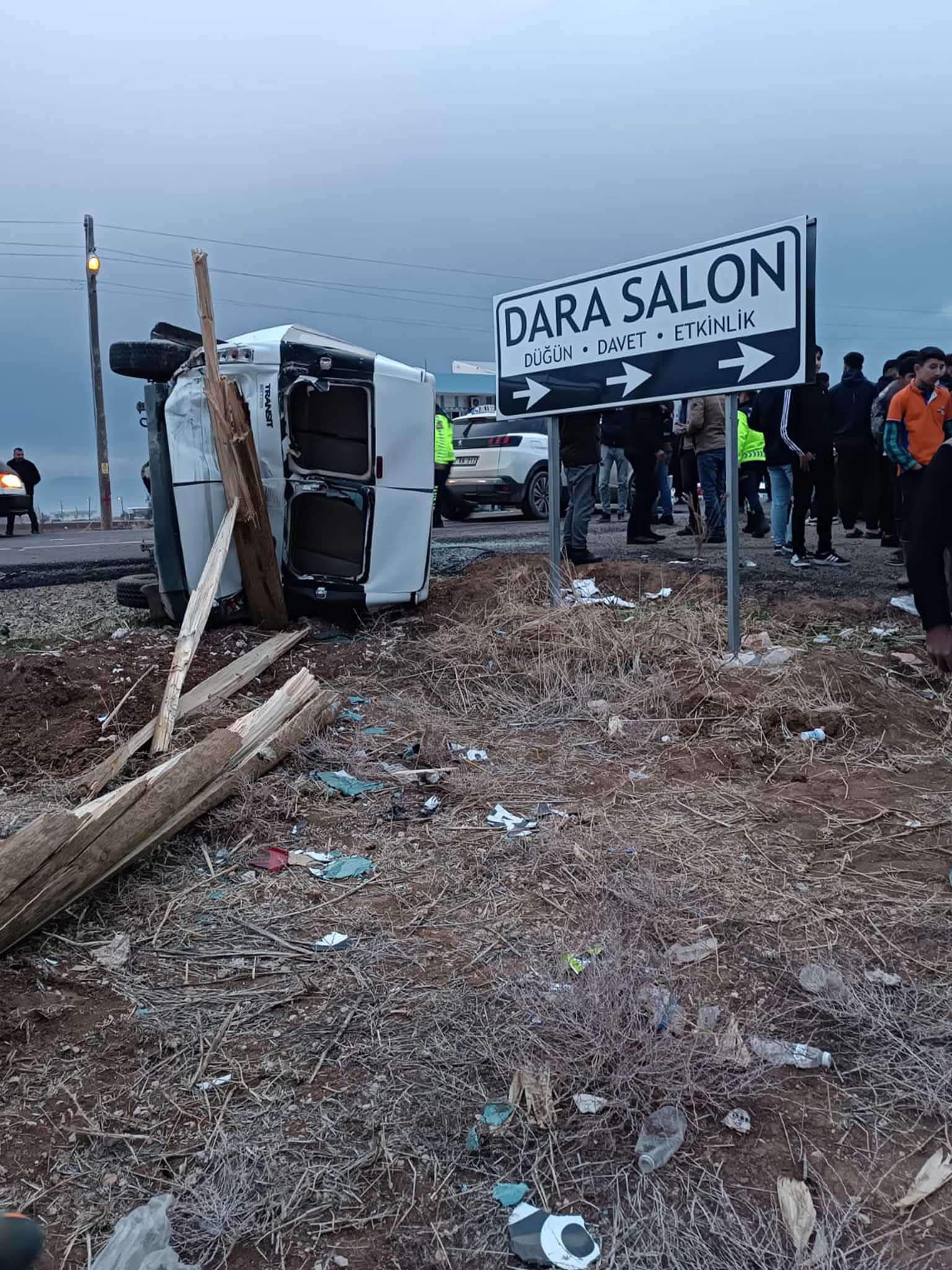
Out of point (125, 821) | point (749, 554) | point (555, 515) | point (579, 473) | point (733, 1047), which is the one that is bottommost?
point (733, 1047)

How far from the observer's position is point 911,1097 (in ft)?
7.68

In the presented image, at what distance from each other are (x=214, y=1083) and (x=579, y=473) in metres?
7.20

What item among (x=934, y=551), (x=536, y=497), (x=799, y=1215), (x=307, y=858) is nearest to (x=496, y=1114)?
(x=799, y=1215)

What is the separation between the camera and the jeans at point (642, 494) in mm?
11164

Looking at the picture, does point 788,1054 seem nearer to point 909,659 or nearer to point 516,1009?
point 516,1009

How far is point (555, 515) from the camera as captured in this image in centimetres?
743

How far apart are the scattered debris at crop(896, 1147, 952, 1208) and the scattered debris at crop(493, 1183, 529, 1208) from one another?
74 cm

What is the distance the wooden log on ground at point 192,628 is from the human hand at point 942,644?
322 cm

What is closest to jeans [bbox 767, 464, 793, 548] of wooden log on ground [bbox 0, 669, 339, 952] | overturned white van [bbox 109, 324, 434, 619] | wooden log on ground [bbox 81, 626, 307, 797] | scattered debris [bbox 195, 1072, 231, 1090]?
overturned white van [bbox 109, 324, 434, 619]

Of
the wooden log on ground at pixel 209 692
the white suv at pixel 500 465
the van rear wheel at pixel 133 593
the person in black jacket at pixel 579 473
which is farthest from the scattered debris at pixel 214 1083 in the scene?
the white suv at pixel 500 465

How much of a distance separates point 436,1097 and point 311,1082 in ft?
1.03

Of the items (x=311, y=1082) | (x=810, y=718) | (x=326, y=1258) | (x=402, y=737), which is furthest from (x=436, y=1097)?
(x=810, y=718)

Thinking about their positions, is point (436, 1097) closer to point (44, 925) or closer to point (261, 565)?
point (44, 925)

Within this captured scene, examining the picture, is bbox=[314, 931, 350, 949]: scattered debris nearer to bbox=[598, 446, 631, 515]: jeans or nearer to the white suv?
bbox=[598, 446, 631, 515]: jeans
